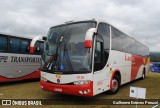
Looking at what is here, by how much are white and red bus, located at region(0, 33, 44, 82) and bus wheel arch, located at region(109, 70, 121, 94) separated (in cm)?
523

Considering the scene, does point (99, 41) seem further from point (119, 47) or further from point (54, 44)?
point (119, 47)

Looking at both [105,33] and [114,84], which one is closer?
[105,33]

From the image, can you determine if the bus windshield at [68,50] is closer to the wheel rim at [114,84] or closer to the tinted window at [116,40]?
the tinted window at [116,40]

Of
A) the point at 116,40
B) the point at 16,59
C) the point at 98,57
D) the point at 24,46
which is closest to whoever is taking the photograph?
the point at 98,57

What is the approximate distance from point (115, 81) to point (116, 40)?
1994 millimetres

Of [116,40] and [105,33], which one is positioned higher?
[105,33]

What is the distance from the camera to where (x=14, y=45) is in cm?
1385

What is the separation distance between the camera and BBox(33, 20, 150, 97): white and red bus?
8430 mm

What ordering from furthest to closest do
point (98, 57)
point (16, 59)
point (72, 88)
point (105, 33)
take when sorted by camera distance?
point (16, 59)
point (105, 33)
point (98, 57)
point (72, 88)

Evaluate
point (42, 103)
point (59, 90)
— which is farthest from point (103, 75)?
point (42, 103)

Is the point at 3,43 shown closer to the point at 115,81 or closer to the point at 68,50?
the point at 68,50

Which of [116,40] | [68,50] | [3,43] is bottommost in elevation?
[68,50]

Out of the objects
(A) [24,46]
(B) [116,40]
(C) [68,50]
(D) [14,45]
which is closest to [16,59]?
(D) [14,45]

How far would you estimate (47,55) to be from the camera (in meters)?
9.43
